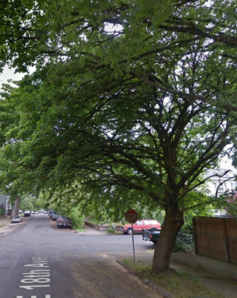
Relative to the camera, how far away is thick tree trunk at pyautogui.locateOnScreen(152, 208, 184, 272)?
9297mm

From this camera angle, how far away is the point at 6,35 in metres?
5.92

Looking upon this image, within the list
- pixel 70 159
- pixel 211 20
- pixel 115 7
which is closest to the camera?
pixel 115 7

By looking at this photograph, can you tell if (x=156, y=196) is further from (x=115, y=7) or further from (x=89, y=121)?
(x=115, y=7)

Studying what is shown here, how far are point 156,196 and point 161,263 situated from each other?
7.75 ft

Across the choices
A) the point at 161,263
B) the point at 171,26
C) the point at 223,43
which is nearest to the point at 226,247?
the point at 161,263

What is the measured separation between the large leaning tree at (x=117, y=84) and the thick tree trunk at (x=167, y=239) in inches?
1.4

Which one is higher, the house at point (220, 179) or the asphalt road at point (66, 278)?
the house at point (220, 179)

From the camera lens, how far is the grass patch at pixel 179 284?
720cm

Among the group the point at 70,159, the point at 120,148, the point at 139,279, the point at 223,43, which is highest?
the point at 223,43

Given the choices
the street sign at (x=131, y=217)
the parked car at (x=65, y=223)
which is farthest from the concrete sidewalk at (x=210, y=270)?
the parked car at (x=65, y=223)

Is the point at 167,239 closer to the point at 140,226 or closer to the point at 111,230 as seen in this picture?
the point at 140,226

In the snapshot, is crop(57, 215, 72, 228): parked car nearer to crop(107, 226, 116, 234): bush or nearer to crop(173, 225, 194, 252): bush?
crop(107, 226, 116, 234): bush

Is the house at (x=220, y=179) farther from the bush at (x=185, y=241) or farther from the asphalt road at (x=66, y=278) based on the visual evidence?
the asphalt road at (x=66, y=278)

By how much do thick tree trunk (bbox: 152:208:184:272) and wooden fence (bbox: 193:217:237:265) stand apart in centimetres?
189
